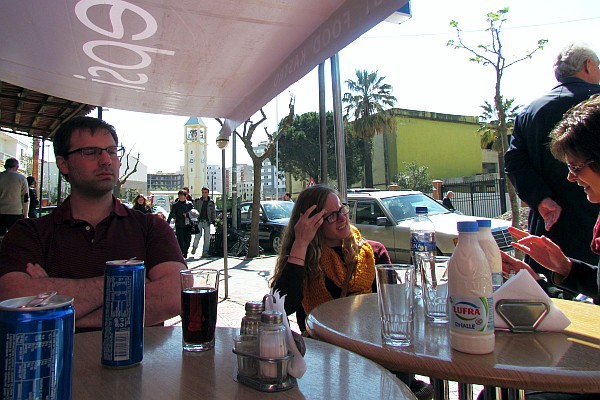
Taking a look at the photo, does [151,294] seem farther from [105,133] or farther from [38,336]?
[38,336]

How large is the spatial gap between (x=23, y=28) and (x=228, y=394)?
3.15m

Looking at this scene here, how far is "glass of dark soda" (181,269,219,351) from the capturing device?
1145 mm

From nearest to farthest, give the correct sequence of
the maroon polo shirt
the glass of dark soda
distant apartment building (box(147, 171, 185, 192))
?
the glass of dark soda → the maroon polo shirt → distant apartment building (box(147, 171, 185, 192))

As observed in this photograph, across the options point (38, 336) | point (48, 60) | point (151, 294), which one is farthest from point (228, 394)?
point (48, 60)

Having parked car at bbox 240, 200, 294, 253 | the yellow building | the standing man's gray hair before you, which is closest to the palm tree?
the yellow building

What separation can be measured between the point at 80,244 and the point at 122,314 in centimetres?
103

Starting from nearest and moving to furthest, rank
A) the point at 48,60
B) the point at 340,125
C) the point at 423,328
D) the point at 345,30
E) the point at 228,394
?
1. the point at 228,394
2. the point at 423,328
3. the point at 345,30
4. the point at 340,125
5. the point at 48,60

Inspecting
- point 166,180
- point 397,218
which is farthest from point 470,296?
point 166,180

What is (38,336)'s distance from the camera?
2.09 ft

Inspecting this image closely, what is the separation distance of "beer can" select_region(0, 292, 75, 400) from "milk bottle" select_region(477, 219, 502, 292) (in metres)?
1.02

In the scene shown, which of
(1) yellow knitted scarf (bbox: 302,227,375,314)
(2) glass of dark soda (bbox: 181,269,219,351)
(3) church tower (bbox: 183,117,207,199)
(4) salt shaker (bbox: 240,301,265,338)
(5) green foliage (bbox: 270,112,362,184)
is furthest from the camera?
(3) church tower (bbox: 183,117,207,199)

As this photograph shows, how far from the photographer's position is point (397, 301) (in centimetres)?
117

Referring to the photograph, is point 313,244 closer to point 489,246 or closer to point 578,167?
point 489,246

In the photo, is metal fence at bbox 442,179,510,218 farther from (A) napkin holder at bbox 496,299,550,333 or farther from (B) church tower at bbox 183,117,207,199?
(B) church tower at bbox 183,117,207,199
